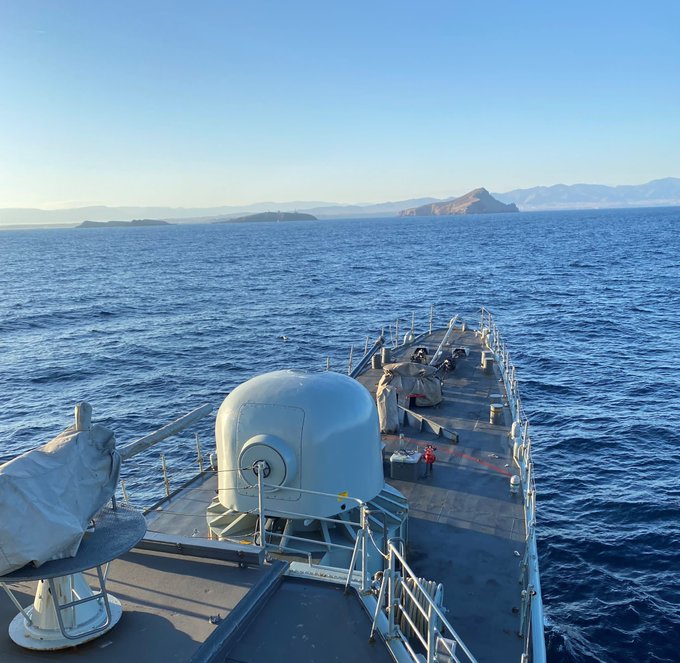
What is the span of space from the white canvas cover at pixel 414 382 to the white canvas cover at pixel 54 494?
1990 centimetres

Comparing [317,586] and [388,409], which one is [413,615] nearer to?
[317,586]

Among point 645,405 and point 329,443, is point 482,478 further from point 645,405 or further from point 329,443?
point 645,405

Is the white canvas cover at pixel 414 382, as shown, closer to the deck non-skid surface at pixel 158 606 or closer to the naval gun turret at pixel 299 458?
the naval gun turret at pixel 299 458

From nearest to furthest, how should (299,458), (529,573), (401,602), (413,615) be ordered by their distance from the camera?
(413,615)
(401,602)
(299,458)
(529,573)

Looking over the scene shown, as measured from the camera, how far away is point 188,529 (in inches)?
716

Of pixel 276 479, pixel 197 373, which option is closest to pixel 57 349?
pixel 197 373

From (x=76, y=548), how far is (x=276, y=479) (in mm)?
6642

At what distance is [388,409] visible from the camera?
25109mm

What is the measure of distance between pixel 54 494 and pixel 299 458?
695 cm

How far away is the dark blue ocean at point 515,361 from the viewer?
81.2ft

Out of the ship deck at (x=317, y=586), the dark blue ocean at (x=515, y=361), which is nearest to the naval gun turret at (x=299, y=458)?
the ship deck at (x=317, y=586)

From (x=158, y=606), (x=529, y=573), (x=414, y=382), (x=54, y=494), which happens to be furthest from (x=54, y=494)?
(x=414, y=382)

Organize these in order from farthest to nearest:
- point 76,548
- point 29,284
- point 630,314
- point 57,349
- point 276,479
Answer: point 29,284
point 630,314
point 57,349
point 276,479
point 76,548

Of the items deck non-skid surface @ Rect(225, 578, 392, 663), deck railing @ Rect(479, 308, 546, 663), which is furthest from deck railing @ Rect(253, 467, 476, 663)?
deck railing @ Rect(479, 308, 546, 663)
